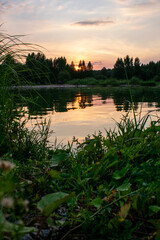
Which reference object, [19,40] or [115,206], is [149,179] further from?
[19,40]

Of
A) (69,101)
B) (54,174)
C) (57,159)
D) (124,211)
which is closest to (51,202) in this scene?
(124,211)

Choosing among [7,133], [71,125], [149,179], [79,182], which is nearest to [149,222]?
[149,179]

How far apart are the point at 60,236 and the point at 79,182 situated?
49 centimetres

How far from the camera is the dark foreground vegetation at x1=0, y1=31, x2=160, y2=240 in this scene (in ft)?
3.26

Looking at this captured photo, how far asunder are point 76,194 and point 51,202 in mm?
558

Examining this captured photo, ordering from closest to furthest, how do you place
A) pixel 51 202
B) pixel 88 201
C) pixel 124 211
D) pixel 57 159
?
pixel 51 202, pixel 124 211, pixel 88 201, pixel 57 159

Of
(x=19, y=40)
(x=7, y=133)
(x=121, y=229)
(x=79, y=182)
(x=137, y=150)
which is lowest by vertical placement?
(x=121, y=229)

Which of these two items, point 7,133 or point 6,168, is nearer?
point 6,168

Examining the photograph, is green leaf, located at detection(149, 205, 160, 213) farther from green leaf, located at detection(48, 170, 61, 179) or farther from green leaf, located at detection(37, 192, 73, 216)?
green leaf, located at detection(48, 170, 61, 179)

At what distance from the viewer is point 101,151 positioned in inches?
91.1

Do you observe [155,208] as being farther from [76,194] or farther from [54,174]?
[54,174]

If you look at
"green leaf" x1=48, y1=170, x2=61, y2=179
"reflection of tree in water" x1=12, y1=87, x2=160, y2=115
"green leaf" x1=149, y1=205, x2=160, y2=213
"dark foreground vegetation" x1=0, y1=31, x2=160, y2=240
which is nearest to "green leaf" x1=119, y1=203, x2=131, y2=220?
"dark foreground vegetation" x1=0, y1=31, x2=160, y2=240

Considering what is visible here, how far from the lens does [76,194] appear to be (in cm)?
157

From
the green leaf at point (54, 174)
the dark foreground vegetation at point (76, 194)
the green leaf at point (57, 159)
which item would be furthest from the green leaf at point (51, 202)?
the green leaf at point (57, 159)
